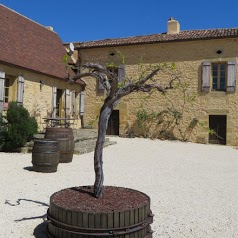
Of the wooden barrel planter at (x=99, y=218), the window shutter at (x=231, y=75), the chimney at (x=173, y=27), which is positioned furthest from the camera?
the chimney at (x=173, y=27)

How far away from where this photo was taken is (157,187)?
598 cm

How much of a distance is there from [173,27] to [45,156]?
39.6 ft

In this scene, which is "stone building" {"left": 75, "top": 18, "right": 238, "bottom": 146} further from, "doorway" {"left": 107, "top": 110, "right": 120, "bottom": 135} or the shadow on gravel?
the shadow on gravel

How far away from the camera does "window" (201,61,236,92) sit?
14258 mm

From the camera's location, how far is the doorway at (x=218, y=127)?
579 inches

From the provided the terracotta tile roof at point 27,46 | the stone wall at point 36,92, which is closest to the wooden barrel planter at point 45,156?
the terracotta tile roof at point 27,46

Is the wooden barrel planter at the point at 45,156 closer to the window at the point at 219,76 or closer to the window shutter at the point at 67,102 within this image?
the window shutter at the point at 67,102

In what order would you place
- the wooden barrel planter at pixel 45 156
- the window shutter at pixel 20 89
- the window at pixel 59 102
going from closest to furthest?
the wooden barrel planter at pixel 45 156
the window shutter at pixel 20 89
the window at pixel 59 102

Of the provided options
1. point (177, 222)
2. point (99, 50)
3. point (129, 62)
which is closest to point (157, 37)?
point (129, 62)

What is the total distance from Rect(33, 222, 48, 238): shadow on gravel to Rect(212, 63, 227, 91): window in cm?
1263

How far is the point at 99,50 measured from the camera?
653 inches

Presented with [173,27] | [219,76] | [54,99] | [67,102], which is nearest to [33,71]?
[54,99]

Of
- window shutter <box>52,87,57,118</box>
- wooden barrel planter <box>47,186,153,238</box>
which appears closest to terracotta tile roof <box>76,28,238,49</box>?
window shutter <box>52,87,57,118</box>

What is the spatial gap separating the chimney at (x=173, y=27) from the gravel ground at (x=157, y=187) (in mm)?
8056
